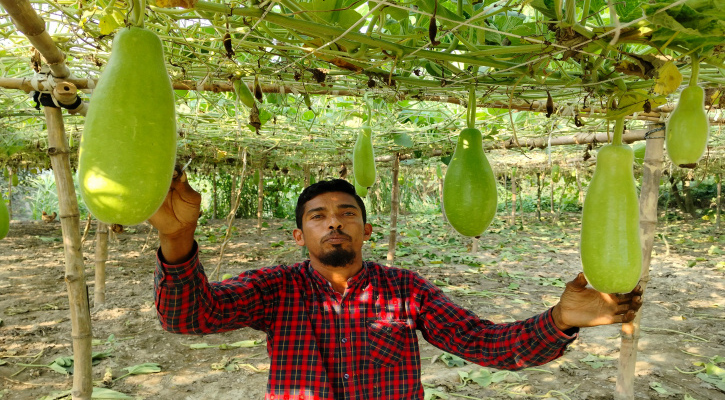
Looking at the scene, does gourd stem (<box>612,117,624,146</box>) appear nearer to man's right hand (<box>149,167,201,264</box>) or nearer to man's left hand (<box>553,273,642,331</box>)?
man's left hand (<box>553,273,642,331</box>)

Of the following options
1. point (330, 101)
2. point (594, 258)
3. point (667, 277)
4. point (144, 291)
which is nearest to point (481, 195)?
point (594, 258)

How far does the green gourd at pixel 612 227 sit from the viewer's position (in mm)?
1093

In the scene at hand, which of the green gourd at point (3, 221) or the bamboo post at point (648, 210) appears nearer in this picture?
the bamboo post at point (648, 210)

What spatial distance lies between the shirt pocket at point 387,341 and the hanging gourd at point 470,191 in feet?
1.42

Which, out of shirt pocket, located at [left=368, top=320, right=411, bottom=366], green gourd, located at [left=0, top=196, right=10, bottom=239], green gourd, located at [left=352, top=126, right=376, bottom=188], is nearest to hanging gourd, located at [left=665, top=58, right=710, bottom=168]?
shirt pocket, located at [left=368, top=320, right=411, bottom=366]

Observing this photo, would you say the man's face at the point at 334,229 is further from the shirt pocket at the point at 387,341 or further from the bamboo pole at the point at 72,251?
the bamboo pole at the point at 72,251

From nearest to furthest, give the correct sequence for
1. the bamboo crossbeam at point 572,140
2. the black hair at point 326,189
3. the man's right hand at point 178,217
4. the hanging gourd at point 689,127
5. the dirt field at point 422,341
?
the man's right hand at point 178,217, the hanging gourd at point 689,127, the black hair at point 326,189, the dirt field at point 422,341, the bamboo crossbeam at point 572,140

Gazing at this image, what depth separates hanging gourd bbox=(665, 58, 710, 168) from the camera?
1143mm

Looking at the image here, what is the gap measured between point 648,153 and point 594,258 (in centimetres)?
169

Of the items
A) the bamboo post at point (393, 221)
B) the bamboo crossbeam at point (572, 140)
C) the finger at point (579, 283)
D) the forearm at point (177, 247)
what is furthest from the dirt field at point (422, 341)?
the forearm at point (177, 247)

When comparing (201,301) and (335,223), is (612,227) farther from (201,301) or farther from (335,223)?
(201,301)

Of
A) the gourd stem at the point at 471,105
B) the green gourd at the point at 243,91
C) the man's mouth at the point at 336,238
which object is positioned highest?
the green gourd at the point at 243,91

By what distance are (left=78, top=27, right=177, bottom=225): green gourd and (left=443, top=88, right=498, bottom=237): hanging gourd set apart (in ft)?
3.48

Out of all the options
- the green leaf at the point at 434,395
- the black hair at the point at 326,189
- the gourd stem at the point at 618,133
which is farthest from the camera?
the green leaf at the point at 434,395
